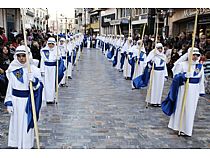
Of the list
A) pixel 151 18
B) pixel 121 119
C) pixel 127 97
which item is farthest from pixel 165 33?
pixel 121 119

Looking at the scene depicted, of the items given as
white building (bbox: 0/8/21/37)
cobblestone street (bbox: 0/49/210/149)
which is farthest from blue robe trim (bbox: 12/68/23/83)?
white building (bbox: 0/8/21/37)

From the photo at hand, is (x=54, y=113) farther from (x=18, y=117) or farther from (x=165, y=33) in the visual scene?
(x=165, y=33)

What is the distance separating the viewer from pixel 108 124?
22.7 feet

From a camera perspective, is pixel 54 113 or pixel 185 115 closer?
pixel 185 115

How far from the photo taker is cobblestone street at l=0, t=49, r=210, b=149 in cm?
579

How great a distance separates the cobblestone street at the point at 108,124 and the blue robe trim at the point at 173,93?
0.49 metres

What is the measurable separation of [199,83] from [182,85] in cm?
37

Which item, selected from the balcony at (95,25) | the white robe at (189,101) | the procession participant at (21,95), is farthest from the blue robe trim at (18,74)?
the balcony at (95,25)

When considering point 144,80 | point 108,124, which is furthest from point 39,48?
point 108,124

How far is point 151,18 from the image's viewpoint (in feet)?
68.7

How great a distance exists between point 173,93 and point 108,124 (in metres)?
1.62

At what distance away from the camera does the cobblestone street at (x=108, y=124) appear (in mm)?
5789

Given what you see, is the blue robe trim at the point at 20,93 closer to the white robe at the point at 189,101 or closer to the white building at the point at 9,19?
the white robe at the point at 189,101

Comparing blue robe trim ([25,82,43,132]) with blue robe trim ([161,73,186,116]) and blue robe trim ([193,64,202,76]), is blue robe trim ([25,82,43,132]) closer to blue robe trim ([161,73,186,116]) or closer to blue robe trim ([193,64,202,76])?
blue robe trim ([161,73,186,116])
